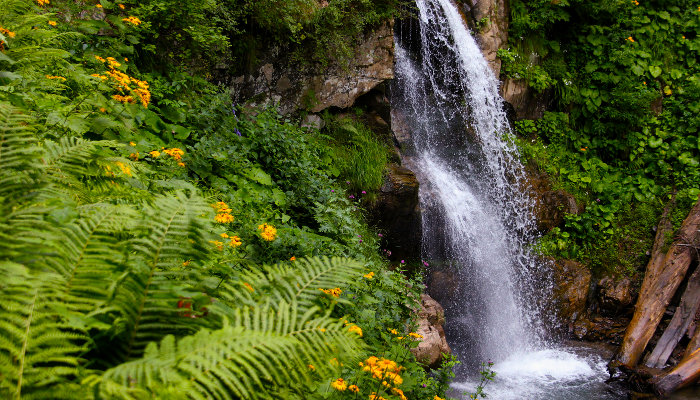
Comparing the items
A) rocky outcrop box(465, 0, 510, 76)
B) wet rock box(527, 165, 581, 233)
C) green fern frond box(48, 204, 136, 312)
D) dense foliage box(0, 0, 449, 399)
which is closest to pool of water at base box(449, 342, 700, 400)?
wet rock box(527, 165, 581, 233)

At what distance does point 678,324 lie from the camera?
629cm

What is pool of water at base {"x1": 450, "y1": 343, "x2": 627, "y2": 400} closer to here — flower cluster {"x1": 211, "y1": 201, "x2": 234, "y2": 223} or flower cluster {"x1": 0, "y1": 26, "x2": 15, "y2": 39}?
flower cluster {"x1": 211, "y1": 201, "x2": 234, "y2": 223}

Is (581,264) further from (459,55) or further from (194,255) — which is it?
(194,255)

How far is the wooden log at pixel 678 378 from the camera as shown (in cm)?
526

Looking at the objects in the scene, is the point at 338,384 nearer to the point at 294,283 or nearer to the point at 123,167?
the point at 294,283

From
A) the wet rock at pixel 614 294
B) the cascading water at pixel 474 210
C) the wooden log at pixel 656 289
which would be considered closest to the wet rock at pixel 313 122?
the cascading water at pixel 474 210

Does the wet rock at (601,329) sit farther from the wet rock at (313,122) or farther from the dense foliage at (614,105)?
the wet rock at (313,122)

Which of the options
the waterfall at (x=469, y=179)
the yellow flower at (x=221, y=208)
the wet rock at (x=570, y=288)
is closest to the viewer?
the yellow flower at (x=221, y=208)

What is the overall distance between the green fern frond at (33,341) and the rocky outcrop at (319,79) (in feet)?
16.0

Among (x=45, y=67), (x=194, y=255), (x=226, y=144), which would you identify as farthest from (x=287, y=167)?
(x=194, y=255)

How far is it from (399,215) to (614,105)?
579cm

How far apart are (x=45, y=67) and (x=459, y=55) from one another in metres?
6.60

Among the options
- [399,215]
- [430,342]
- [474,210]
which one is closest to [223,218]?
[430,342]

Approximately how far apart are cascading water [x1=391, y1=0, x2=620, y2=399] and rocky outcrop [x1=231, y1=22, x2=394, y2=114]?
0.83 metres
